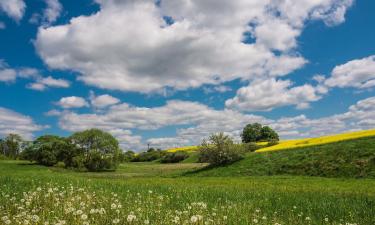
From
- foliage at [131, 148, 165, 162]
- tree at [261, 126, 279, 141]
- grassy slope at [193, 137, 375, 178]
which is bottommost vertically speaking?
grassy slope at [193, 137, 375, 178]

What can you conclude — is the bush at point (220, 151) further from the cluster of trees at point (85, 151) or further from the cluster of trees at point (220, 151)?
the cluster of trees at point (85, 151)

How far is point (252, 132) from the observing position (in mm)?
137000

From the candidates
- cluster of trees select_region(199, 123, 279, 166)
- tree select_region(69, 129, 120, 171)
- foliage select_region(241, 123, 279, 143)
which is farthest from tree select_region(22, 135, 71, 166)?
foliage select_region(241, 123, 279, 143)

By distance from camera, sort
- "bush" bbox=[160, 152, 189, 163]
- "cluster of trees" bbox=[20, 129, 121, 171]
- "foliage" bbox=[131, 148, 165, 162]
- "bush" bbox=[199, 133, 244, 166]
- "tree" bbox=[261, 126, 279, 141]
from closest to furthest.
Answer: "bush" bbox=[199, 133, 244, 166] < "cluster of trees" bbox=[20, 129, 121, 171] < "bush" bbox=[160, 152, 189, 163] < "foliage" bbox=[131, 148, 165, 162] < "tree" bbox=[261, 126, 279, 141]

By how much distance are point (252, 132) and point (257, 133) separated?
2.04 metres

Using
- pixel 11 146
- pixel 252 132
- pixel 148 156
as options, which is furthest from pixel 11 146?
pixel 252 132

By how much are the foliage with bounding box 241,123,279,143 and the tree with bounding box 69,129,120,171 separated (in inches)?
2788

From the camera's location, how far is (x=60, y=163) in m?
77.7

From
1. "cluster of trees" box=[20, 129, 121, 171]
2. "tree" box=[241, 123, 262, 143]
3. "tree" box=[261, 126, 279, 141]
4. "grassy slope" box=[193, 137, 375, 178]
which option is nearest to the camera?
"grassy slope" box=[193, 137, 375, 178]

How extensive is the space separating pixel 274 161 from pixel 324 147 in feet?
23.7

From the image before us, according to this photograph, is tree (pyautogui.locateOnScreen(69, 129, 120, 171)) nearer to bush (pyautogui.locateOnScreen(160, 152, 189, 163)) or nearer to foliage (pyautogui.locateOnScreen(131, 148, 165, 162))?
bush (pyautogui.locateOnScreen(160, 152, 189, 163))

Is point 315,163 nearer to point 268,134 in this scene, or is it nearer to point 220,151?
point 220,151

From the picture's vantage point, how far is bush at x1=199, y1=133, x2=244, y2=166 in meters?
54.1

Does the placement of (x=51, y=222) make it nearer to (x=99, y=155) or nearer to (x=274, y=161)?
(x=274, y=161)
